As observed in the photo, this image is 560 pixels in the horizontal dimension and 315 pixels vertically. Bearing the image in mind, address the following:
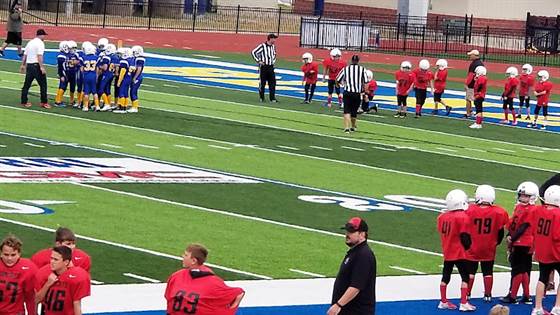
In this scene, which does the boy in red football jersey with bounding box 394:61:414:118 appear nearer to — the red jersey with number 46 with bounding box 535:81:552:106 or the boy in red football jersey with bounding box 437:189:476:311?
the red jersey with number 46 with bounding box 535:81:552:106

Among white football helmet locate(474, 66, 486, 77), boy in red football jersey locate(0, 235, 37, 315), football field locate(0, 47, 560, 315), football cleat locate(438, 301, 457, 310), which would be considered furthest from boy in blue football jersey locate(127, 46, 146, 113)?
boy in red football jersey locate(0, 235, 37, 315)

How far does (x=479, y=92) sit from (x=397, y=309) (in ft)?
60.3

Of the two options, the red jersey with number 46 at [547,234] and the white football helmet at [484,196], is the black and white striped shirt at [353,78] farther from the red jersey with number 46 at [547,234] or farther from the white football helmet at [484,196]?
the red jersey with number 46 at [547,234]

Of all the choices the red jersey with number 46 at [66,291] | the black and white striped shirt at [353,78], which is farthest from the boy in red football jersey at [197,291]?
the black and white striped shirt at [353,78]

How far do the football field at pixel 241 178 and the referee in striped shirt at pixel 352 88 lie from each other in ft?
1.49

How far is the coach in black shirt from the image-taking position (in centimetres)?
1241

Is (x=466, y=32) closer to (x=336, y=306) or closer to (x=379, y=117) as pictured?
(x=379, y=117)

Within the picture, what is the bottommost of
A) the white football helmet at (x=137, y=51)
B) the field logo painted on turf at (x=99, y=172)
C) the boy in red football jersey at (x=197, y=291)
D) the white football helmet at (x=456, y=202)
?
the field logo painted on turf at (x=99, y=172)

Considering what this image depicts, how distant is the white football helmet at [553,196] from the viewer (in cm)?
1559

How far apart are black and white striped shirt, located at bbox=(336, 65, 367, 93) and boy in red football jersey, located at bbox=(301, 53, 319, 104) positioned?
4.57m

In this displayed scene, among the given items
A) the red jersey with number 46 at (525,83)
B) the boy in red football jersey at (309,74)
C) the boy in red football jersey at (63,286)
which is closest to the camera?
the boy in red football jersey at (63,286)

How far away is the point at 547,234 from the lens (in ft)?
51.0

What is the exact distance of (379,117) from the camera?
34.2 meters

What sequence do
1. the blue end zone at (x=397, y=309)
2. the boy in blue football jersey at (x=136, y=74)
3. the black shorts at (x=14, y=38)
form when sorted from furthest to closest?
the black shorts at (x=14, y=38) → the boy in blue football jersey at (x=136, y=74) → the blue end zone at (x=397, y=309)
